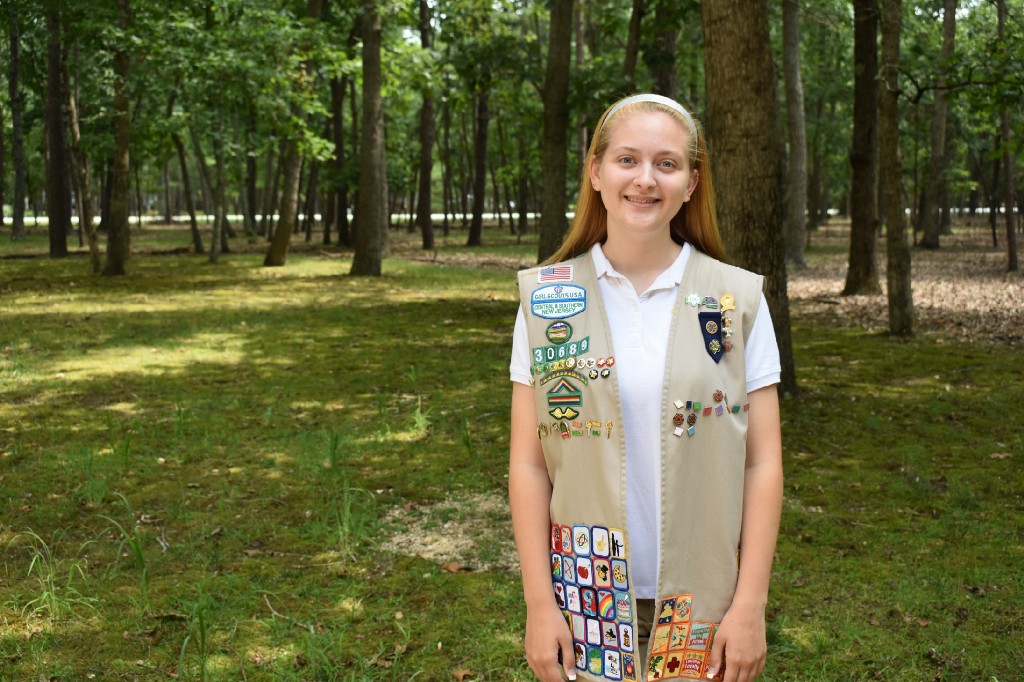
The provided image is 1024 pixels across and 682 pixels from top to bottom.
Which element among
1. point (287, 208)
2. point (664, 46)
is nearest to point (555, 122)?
point (664, 46)

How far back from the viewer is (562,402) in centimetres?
203

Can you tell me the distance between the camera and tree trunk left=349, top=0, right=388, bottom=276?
2009 cm

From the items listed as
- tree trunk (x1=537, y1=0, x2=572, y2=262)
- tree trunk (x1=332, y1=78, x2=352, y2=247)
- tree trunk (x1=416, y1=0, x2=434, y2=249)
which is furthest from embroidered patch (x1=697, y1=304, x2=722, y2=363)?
tree trunk (x1=332, y1=78, x2=352, y2=247)

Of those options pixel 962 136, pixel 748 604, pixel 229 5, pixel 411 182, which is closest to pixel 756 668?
pixel 748 604

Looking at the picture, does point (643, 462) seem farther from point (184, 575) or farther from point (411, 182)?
point (411, 182)

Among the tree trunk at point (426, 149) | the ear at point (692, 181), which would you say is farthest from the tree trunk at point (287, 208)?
the ear at point (692, 181)

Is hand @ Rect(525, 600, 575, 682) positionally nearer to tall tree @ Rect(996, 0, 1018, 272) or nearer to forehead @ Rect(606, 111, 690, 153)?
forehead @ Rect(606, 111, 690, 153)

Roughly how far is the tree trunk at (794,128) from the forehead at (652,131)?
60.3 feet

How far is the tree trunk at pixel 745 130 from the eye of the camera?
7.52 m

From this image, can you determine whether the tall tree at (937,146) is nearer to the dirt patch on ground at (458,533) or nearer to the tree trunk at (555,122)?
the tree trunk at (555,122)

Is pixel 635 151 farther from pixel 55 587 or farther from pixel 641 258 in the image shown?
pixel 55 587

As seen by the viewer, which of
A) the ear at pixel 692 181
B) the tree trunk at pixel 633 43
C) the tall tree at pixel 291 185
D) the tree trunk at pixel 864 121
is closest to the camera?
the ear at pixel 692 181

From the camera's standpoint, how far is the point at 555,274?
2125 mm

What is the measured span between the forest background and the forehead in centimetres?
273
